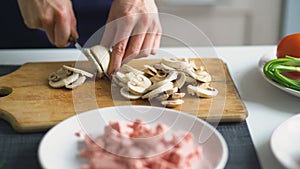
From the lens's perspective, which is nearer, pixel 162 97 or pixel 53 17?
pixel 162 97

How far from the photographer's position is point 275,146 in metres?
0.91

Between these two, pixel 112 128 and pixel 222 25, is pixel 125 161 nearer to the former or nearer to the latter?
pixel 112 128

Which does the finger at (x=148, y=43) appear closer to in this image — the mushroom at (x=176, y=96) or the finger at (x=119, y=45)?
the finger at (x=119, y=45)

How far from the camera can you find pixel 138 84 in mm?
1172

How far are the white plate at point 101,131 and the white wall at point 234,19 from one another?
1.47 meters

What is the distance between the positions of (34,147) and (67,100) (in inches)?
7.6

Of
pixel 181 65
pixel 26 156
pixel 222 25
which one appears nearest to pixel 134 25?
pixel 181 65

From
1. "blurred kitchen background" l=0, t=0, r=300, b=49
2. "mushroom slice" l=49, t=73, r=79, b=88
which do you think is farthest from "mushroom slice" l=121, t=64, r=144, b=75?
"blurred kitchen background" l=0, t=0, r=300, b=49

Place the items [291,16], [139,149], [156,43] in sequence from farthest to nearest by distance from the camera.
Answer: [291,16]
[156,43]
[139,149]

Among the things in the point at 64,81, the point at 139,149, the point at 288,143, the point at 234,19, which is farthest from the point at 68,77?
the point at 234,19

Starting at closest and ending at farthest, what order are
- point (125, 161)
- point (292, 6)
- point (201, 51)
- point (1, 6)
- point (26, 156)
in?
point (125, 161) < point (26, 156) < point (201, 51) < point (1, 6) < point (292, 6)

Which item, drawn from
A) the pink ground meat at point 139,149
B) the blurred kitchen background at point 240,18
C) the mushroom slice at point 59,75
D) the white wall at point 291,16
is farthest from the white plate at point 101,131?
the white wall at point 291,16

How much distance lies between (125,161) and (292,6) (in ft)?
5.88

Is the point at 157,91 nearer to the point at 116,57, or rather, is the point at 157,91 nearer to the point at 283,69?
the point at 116,57
